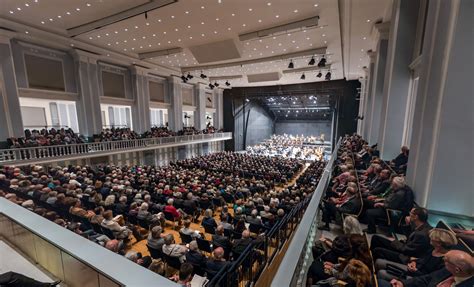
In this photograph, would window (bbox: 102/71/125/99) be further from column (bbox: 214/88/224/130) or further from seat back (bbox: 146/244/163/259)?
seat back (bbox: 146/244/163/259)

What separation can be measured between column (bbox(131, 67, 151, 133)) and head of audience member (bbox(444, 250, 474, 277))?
18.3 metres

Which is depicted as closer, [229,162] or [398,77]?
[398,77]

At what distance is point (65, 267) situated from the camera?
2426 millimetres

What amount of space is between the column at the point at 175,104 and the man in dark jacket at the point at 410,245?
1960 centimetres

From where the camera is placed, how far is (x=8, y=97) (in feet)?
31.9

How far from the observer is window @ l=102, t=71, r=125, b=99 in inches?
579

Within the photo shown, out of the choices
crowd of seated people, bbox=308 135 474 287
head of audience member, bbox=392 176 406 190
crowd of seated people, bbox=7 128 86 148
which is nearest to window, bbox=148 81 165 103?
crowd of seated people, bbox=7 128 86 148

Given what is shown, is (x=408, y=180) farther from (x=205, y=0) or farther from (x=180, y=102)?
(x=180, y=102)

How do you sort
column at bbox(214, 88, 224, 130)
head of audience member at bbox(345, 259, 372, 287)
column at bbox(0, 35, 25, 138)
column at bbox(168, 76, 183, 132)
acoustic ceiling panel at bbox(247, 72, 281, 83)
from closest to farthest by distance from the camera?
head of audience member at bbox(345, 259, 372, 287) < column at bbox(0, 35, 25, 138) < acoustic ceiling panel at bbox(247, 72, 281, 83) < column at bbox(168, 76, 183, 132) < column at bbox(214, 88, 224, 130)

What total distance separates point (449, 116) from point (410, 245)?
1.91 metres

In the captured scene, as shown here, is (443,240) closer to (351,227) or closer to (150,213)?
(351,227)

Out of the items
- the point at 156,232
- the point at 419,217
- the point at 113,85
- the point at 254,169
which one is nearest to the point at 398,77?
the point at 419,217

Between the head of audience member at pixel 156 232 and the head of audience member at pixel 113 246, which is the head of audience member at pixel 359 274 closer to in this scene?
the head of audience member at pixel 156 232

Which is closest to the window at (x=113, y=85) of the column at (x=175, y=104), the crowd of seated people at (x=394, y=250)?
the column at (x=175, y=104)
